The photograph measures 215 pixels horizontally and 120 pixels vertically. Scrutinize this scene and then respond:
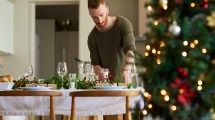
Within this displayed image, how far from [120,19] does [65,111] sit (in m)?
1.12

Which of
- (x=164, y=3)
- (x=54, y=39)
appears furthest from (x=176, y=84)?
(x=54, y=39)

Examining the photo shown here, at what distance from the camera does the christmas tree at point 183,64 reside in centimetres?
187

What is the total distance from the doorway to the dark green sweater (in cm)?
543

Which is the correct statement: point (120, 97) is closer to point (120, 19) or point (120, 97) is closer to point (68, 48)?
point (120, 19)

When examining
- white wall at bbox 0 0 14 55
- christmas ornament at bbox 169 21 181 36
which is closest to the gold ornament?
christmas ornament at bbox 169 21 181 36

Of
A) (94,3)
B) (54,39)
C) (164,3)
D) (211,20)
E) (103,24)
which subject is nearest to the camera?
(211,20)

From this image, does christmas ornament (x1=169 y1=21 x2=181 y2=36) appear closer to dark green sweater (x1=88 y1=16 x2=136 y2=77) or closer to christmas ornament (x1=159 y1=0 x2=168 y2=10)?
christmas ornament (x1=159 y1=0 x2=168 y2=10)

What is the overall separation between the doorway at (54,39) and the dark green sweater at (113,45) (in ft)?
17.8

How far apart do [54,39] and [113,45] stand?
258 inches

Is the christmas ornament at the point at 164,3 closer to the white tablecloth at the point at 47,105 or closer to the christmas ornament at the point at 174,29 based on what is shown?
the christmas ornament at the point at 174,29

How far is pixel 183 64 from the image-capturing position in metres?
1.89

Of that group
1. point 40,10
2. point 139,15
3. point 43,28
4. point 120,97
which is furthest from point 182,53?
point 43,28

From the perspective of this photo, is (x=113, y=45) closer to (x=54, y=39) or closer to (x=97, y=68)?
(x=97, y=68)

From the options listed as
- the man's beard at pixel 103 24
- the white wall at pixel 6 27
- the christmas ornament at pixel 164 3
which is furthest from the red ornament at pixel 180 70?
the white wall at pixel 6 27
